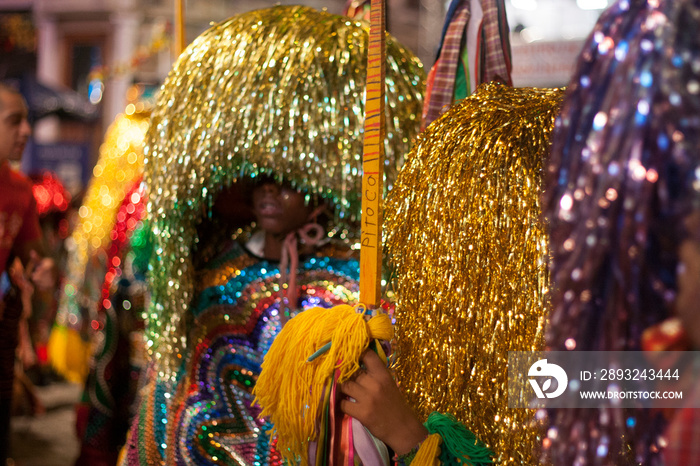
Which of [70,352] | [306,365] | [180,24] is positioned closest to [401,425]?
[306,365]

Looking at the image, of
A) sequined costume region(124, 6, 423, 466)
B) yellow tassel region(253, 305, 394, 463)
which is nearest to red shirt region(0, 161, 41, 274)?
sequined costume region(124, 6, 423, 466)

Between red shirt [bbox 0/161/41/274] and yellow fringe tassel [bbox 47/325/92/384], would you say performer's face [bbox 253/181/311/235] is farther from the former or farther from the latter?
yellow fringe tassel [bbox 47/325/92/384]

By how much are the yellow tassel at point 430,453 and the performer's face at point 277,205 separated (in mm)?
545

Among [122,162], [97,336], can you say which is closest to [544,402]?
[97,336]

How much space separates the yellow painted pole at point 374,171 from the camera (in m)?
0.83

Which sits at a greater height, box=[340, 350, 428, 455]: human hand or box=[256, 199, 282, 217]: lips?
box=[256, 199, 282, 217]: lips

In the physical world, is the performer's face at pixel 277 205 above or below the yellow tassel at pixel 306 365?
above

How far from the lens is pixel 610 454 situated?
21.1 inches

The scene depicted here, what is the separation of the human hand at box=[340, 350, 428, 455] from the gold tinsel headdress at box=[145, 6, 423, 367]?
1.28 feet

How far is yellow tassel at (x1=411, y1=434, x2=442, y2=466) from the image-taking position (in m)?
0.75

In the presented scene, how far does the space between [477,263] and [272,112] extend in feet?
1.68

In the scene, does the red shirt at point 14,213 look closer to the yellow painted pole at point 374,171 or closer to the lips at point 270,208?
the lips at point 270,208

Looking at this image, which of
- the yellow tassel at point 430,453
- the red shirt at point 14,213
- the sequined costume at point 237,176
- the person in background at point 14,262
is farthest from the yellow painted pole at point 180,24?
the yellow tassel at point 430,453

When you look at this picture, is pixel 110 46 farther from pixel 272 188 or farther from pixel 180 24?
pixel 272 188
